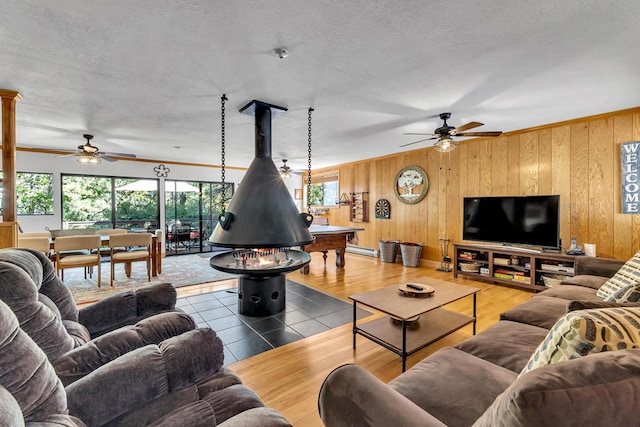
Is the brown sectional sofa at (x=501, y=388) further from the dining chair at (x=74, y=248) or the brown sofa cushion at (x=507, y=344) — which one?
the dining chair at (x=74, y=248)

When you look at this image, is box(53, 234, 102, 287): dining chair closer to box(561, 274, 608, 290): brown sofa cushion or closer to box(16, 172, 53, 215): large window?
box(16, 172, 53, 215): large window

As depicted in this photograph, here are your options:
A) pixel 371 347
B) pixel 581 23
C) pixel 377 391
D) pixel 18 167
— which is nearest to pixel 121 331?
pixel 377 391

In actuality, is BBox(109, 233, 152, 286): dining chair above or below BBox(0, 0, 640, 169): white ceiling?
below

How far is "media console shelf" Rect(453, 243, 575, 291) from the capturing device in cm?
377

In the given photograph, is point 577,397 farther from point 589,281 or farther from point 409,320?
point 589,281

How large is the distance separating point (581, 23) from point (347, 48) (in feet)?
4.97

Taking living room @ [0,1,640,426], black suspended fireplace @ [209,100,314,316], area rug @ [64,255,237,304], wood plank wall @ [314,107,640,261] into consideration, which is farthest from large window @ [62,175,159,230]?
wood plank wall @ [314,107,640,261]

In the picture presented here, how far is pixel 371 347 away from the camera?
246 cm

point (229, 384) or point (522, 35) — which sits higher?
point (522, 35)

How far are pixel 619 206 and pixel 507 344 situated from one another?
3.47m

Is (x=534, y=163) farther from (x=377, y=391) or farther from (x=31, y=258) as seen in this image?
(x=31, y=258)

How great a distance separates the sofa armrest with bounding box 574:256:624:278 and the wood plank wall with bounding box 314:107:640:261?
111 centimetres

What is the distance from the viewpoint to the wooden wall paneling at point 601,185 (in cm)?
359

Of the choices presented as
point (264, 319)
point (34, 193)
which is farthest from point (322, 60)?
point (34, 193)
